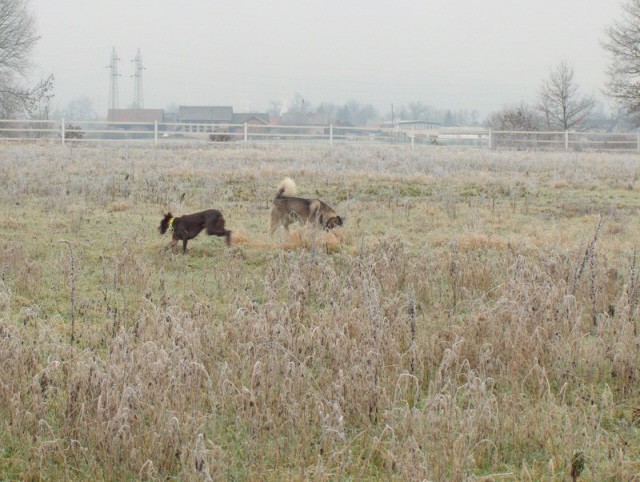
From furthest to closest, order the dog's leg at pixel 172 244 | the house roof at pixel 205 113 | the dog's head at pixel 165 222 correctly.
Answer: the house roof at pixel 205 113, the dog's head at pixel 165 222, the dog's leg at pixel 172 244

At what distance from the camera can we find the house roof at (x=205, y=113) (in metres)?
97.4

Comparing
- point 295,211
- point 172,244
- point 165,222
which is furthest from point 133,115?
point 172,244

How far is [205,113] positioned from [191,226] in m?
91.4

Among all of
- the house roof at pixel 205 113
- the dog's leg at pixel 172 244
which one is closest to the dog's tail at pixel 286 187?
the dog's leg at pixel 172 244

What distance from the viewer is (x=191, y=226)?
386 inches

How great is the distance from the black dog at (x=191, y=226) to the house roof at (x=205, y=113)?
8796 centimetres

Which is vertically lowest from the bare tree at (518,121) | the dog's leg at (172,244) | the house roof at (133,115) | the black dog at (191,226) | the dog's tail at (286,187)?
the dog's leg at (172,244)

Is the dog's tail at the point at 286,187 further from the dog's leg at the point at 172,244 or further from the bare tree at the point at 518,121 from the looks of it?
the bare tree at the point at 518,121

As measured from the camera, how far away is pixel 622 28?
42.0 meters

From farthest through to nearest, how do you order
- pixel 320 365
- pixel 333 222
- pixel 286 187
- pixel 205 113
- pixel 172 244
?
pixel 205 113 → pixel 286 187 → pixel 333 222 → pixel 172 244 → pixel 320 365

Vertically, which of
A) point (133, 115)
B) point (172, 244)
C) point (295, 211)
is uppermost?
point (133, 115)

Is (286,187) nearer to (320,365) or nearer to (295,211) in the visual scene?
(295,211)

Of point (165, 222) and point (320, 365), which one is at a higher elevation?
point (165, 222)

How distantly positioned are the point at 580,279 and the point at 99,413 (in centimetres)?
451
